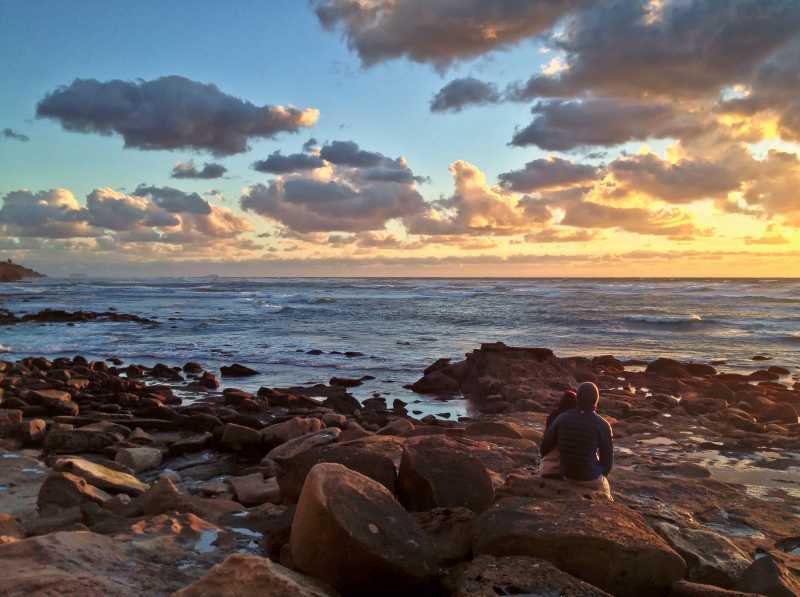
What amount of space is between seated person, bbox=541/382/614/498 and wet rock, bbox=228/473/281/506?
3.00 metres

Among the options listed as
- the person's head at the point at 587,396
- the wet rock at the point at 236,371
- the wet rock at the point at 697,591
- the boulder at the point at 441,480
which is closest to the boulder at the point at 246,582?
the boulder at the point at 441,480

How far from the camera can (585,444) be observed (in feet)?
19.9

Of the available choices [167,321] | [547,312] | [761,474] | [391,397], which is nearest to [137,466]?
[391,397]

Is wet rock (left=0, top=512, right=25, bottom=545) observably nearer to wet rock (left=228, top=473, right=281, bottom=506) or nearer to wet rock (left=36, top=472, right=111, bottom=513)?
wet rock (left=36, top=472, right=111, bottom=513)

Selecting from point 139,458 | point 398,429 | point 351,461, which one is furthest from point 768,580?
point 139,458

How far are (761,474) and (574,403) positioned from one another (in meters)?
4.24

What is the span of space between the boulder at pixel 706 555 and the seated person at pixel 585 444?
0.89 metres

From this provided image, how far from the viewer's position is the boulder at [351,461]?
5.54m

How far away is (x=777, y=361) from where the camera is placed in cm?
2250

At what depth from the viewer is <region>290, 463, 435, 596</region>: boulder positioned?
155 inches

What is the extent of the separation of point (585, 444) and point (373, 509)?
2.68 metres

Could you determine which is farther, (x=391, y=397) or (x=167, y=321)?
(x=167, y=321)

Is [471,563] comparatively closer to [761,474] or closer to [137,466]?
[137,466]

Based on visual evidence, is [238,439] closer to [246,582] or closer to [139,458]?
[139,458]
